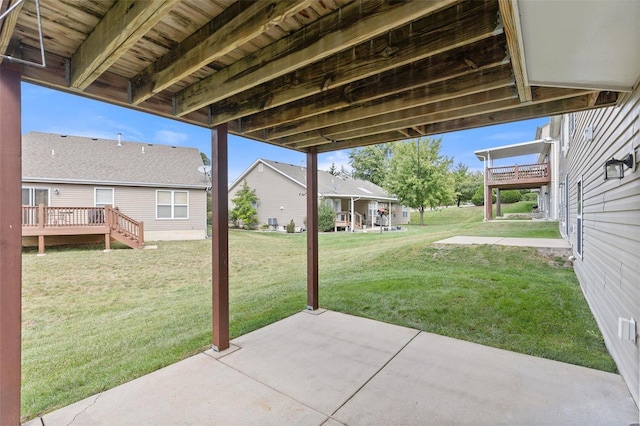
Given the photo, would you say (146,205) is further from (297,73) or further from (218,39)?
(218,39)

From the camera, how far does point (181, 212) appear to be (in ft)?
42.2

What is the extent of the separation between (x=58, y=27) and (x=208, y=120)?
4.77ft

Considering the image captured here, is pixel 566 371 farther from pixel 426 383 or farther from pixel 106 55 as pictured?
pixel 106 55

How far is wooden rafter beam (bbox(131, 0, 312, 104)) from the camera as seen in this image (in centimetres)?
155

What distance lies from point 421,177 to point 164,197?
15841 mm

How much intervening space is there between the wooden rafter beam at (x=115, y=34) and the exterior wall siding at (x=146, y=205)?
11.0 meters

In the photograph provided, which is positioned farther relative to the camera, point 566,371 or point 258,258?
point 258,258

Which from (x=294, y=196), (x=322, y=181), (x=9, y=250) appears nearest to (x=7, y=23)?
(x=9, y=250)

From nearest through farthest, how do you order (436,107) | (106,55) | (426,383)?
(106,55), (426,383), (436,107)

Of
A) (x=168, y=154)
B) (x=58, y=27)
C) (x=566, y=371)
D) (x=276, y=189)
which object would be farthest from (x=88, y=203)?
(x=566, y=371)

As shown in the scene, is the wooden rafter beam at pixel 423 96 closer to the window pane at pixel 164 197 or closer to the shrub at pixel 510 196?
the window pane at pixel 164 197

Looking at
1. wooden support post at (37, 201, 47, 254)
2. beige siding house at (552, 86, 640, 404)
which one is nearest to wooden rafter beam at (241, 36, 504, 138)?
beige siding house at (552, 86, 640, 404)

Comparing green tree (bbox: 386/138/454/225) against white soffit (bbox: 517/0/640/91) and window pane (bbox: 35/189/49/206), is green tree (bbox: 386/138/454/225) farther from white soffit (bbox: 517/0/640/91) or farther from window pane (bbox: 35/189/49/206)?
white soffit (bbox: 517/0/640/91)

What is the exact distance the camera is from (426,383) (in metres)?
2.60
